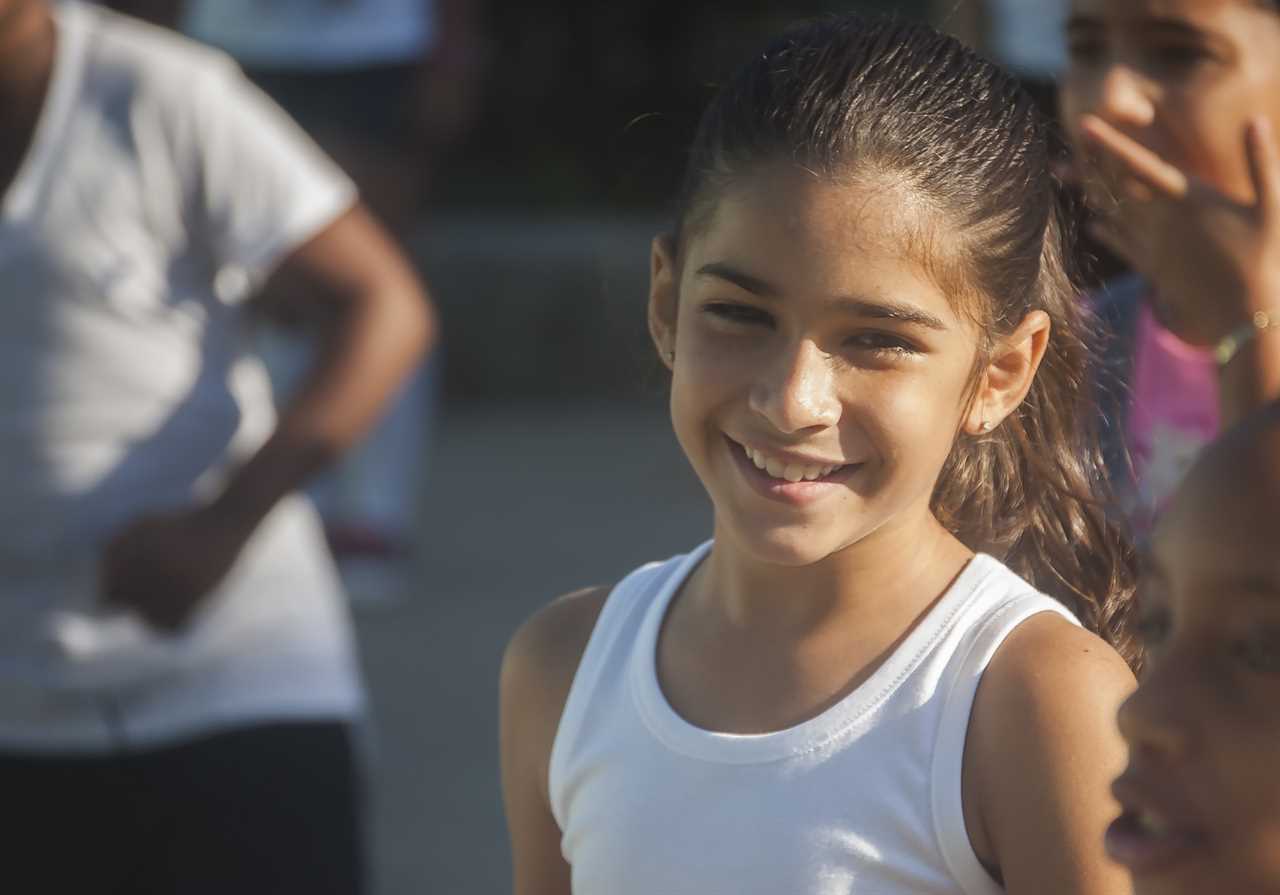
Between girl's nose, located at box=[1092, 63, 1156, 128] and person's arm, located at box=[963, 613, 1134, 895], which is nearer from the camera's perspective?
person's arm, located at box=[963, 613, 1134, 895]

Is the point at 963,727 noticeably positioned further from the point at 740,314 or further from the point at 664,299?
the point at 664,299

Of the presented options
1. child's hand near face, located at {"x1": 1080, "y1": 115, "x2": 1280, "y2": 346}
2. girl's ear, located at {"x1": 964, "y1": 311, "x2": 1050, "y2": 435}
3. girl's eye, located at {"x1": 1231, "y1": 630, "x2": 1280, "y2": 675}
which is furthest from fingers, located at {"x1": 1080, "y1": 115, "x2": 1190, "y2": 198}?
girl's eye, located at {"x1": 1231, "y1": 630, "x2": 1280, "y2": 675}

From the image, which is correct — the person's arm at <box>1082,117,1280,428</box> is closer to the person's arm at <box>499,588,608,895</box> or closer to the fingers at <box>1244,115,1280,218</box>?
the fingers at <box>1244,115,1280,218</box>

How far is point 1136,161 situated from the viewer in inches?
96.2

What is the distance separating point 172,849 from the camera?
277 cm

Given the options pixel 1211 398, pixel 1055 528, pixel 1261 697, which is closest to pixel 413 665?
pixel 1211 398

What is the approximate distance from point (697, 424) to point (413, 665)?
3.66m

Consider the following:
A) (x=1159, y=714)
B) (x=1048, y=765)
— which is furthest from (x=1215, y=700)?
(x=1048, y=765)

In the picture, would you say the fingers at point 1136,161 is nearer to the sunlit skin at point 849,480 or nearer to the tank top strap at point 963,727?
A: the sunlit skin at point 849,480

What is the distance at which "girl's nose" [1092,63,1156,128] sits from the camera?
8.75 feet

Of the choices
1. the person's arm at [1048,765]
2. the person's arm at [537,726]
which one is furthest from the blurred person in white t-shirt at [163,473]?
the person's arm at [1048,765]

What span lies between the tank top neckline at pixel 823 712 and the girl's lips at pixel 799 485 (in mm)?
140

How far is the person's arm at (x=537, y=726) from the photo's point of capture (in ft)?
6.82

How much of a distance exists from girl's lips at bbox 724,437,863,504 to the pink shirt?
970 millimetres
